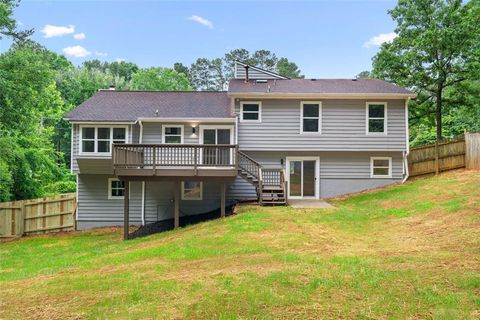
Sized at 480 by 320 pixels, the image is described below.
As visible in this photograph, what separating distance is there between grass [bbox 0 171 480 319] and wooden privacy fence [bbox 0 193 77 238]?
596 cm

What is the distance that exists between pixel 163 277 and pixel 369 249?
436cm

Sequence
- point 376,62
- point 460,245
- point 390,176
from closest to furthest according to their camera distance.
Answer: point 460,245
point 390,176
point 376,62

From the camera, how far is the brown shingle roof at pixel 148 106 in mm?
16609

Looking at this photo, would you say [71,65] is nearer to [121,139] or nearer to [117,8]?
[117,8]

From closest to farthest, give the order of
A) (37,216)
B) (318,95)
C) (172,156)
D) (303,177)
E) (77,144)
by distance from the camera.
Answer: (172,156)
(77,144)
(318,95)
(37,216)
(303,177)

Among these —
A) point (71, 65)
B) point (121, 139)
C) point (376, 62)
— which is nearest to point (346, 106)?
point (376, 62)

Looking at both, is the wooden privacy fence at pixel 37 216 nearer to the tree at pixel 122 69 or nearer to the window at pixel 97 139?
the window at pixel 97 139

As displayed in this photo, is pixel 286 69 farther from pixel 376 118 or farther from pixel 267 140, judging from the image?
pixel 267 140

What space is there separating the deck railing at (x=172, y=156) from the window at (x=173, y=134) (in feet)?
6.75

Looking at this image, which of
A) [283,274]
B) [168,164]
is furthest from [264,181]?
[283,274]

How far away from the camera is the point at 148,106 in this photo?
59.4 ft

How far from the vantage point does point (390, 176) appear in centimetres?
1748

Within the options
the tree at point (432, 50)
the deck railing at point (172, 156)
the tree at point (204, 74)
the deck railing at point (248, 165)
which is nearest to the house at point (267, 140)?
the deck railing at point (248, 165)

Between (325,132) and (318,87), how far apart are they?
254 cm
